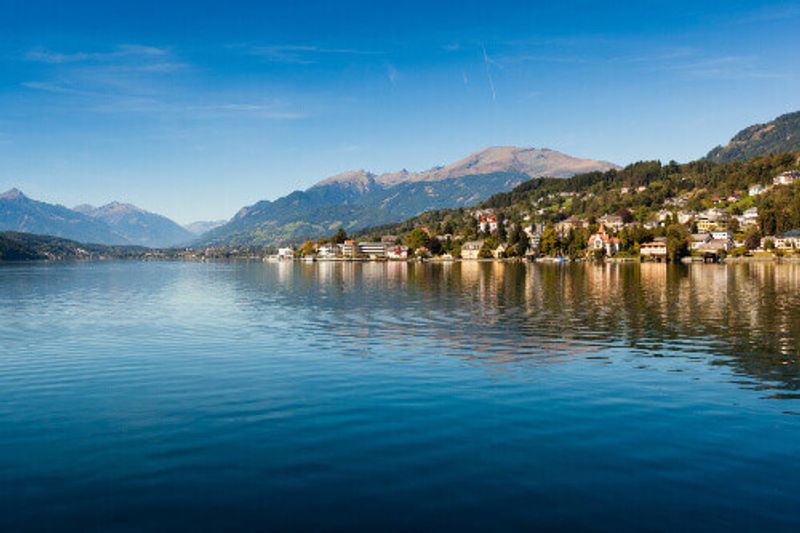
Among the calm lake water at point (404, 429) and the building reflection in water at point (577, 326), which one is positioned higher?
the calm lake water at point (404, 429)

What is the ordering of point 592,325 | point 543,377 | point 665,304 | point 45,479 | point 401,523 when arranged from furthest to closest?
point 665,304
point 592,325
point 543,377
point 45,479
point 401,523

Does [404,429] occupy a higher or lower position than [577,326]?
higher

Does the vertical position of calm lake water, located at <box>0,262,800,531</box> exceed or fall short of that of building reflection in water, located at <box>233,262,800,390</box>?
→ it exceeds it

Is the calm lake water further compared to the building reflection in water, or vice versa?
the building reflection in water

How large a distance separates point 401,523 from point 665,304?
56125 mm

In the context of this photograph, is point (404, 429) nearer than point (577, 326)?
Yes

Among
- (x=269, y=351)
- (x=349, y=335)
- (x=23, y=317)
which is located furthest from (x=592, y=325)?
(x=23, y=317)

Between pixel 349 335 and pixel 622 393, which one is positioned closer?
pixel 622 393

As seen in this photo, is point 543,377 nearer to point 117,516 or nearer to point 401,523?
point 401,523

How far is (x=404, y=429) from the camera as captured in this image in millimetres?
19453

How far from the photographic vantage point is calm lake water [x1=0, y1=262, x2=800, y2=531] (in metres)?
13.5

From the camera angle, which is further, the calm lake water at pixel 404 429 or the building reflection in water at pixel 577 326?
the building reflection in water at pixel 577 326

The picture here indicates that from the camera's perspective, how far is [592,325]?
4569 centimetres

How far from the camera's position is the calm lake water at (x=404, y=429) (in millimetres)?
13469
